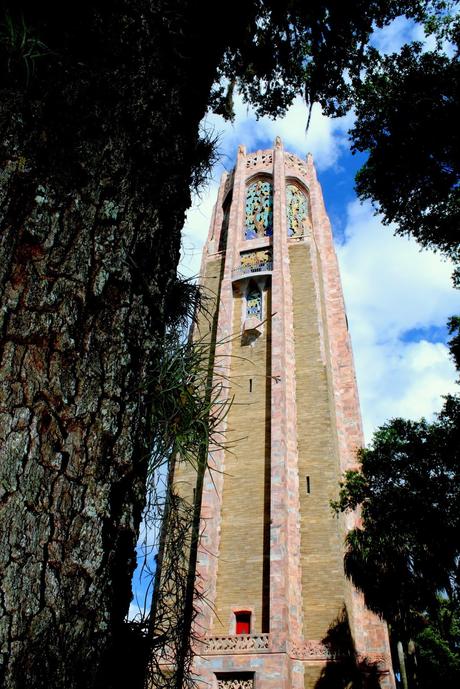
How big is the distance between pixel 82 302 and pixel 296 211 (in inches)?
1148

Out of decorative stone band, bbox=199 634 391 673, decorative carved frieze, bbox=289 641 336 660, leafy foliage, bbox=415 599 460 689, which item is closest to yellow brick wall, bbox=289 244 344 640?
decorative carved frieze, bbox=289 641 336 660

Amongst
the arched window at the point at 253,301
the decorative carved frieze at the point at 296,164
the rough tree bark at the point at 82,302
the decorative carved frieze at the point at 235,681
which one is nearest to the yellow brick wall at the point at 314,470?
the arched window at the point at 253,301

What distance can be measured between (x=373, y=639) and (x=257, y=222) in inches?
787

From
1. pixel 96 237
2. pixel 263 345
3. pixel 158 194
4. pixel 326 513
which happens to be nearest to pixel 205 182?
pixel 158 194

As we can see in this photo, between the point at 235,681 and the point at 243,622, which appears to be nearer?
the point at 235,681

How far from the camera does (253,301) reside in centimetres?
2492

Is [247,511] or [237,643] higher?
[247,511]

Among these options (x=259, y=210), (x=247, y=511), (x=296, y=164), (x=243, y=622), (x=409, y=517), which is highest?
(x=296, y=164)

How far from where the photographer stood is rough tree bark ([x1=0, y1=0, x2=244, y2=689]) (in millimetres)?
1170

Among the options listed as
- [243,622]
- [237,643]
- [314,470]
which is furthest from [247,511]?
[237,643]

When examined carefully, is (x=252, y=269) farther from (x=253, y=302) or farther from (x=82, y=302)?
(x=82, y=302)

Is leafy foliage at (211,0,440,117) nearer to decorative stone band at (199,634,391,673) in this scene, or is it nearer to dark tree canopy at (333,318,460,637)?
dark tree canopy at (333,318,460,637)

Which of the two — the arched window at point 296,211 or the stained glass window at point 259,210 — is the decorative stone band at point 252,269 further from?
the arched window at point 296,211

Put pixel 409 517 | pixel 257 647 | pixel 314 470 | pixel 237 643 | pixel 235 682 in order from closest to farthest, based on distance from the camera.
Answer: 1. pixel 409 517
2. pixel 235 682
3. pixel 257 647
4. pixel 237 643
5. pixel 314 470
